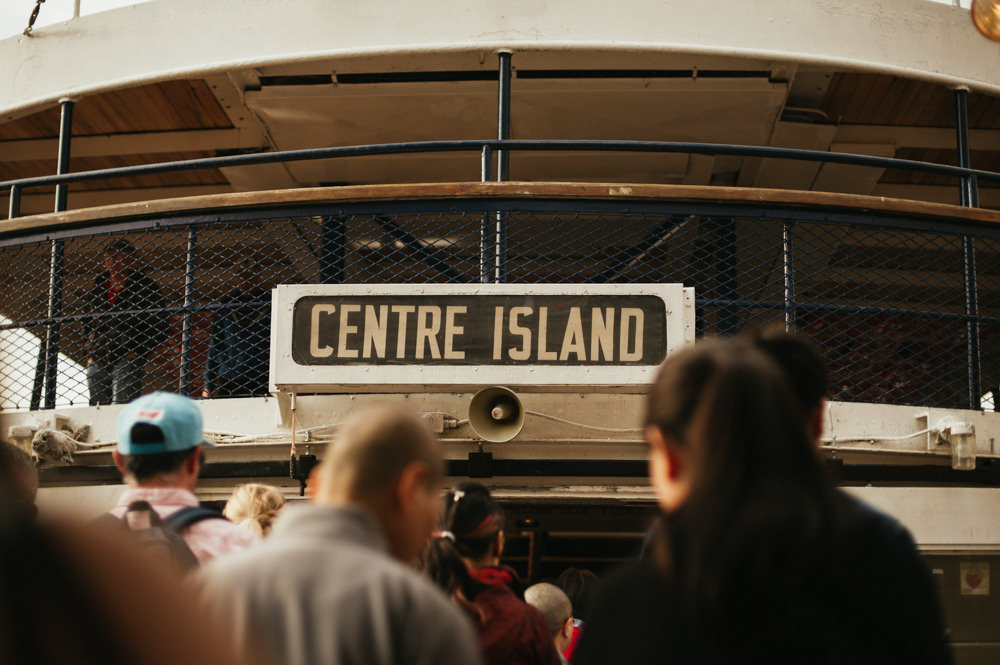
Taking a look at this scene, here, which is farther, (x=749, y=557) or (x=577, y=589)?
(x=577, y=589)

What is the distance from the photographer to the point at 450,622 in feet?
4.83

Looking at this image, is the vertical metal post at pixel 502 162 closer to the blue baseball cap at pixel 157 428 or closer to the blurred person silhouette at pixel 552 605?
the blurred person silhouette at pixel 552 605

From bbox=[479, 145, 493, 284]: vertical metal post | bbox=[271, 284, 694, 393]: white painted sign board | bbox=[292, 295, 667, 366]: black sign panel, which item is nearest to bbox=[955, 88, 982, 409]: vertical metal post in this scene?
bbox=[271, 284, 694, 393]: white painted sign board

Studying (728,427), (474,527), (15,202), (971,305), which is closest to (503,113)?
Answer: (971,305)

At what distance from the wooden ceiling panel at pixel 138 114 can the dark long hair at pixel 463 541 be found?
5795 millimetres

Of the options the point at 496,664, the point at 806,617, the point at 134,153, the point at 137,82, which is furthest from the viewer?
the point at 134,153

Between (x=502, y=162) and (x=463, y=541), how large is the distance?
11.4ft

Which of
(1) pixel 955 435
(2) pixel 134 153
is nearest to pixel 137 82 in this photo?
(2) pixel 134 153

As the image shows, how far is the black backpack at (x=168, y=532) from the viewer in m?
2.19

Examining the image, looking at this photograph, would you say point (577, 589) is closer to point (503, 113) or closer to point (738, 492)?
point (503, 113)

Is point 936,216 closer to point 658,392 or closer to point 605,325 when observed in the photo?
point 605,325

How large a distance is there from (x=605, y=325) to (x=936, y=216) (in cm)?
232

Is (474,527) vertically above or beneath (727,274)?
beneath

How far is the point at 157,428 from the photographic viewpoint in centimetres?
243
